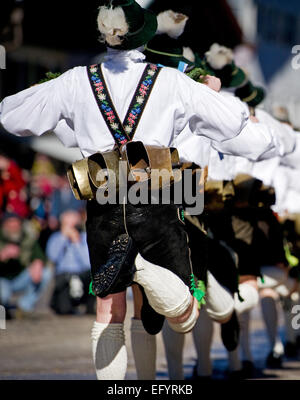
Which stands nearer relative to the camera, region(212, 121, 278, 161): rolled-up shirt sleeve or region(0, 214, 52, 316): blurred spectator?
region(212, 121, 278, 161): rolled-up shirt sleeve

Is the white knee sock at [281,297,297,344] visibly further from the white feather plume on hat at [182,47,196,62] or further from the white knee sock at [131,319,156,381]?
the white knee sock at [131,319,156,381]

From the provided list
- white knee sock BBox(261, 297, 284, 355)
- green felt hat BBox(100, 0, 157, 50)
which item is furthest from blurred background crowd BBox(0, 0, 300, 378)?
white knee sock BBox(261, 297, 284, 355)

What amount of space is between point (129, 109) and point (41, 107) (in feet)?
1.60

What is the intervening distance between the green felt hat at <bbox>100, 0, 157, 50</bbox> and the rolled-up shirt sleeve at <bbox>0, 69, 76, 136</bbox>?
1.07ft

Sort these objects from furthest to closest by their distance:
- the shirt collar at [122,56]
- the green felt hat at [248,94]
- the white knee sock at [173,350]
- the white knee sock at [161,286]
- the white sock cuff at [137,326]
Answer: the green felt hat at [248,94] → the white knee sock at [173,350] → the white sock cuff at [137,326] → the shirt collar at [122,56] → the white knee sock at [161,286]

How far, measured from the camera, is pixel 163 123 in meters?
5.15

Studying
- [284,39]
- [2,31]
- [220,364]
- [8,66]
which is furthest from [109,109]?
[284,39]

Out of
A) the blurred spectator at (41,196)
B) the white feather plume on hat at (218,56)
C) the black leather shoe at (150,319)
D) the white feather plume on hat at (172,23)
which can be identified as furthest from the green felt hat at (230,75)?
the blurred spectator at (41,196)

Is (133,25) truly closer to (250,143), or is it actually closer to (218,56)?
(250,143)

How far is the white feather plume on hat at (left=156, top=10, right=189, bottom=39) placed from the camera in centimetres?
635

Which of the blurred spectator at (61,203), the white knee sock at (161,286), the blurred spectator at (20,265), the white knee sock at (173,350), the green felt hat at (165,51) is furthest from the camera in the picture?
the blurred spectator at (61,203)

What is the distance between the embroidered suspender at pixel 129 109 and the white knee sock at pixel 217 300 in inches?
63.1

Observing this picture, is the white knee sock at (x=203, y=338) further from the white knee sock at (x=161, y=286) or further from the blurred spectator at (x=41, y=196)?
the blurred spectator at (x=41, y=196)

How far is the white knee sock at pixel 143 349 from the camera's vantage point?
18.4ft
